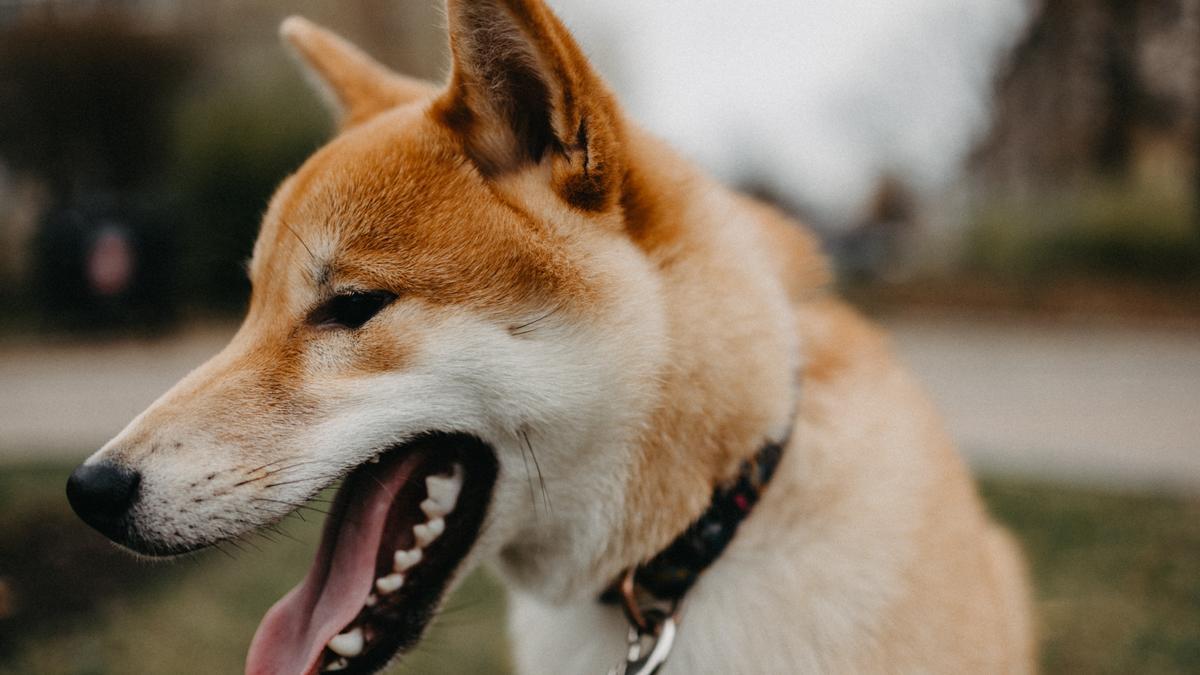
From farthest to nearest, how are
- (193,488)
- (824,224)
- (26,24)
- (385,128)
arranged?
(824,224) → (26,24) → (385,128) → (193,488)

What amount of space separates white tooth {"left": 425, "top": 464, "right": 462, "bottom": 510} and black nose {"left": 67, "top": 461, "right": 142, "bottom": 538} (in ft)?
1.74

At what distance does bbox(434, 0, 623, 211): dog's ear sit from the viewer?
5.34 feet

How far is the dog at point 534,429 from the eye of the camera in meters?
1.69

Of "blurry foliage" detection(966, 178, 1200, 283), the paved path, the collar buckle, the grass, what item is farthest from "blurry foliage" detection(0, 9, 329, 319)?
"blurry foliage" detection(966, 178, 1200, 283)

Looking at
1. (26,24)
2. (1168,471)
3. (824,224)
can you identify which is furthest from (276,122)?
(824,224)

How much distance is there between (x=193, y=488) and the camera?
1.62m

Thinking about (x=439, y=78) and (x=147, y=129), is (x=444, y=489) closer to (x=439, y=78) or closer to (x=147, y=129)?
(x=439, y=78)

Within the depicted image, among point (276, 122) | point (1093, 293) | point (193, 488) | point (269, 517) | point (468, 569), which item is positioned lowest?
point (1093, 293)

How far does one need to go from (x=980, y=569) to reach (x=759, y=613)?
0.57 metres

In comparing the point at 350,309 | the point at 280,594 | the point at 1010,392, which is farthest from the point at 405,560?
the point at 1010,392

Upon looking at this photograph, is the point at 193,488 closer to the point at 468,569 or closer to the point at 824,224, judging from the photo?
the point at 468,569

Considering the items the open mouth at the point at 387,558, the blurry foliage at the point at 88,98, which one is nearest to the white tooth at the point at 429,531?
the open mouth at the point at 387,558

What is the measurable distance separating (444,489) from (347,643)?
341mm

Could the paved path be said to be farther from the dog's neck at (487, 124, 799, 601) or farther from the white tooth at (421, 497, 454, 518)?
the white tooth at (421, 497, 454, 518)
